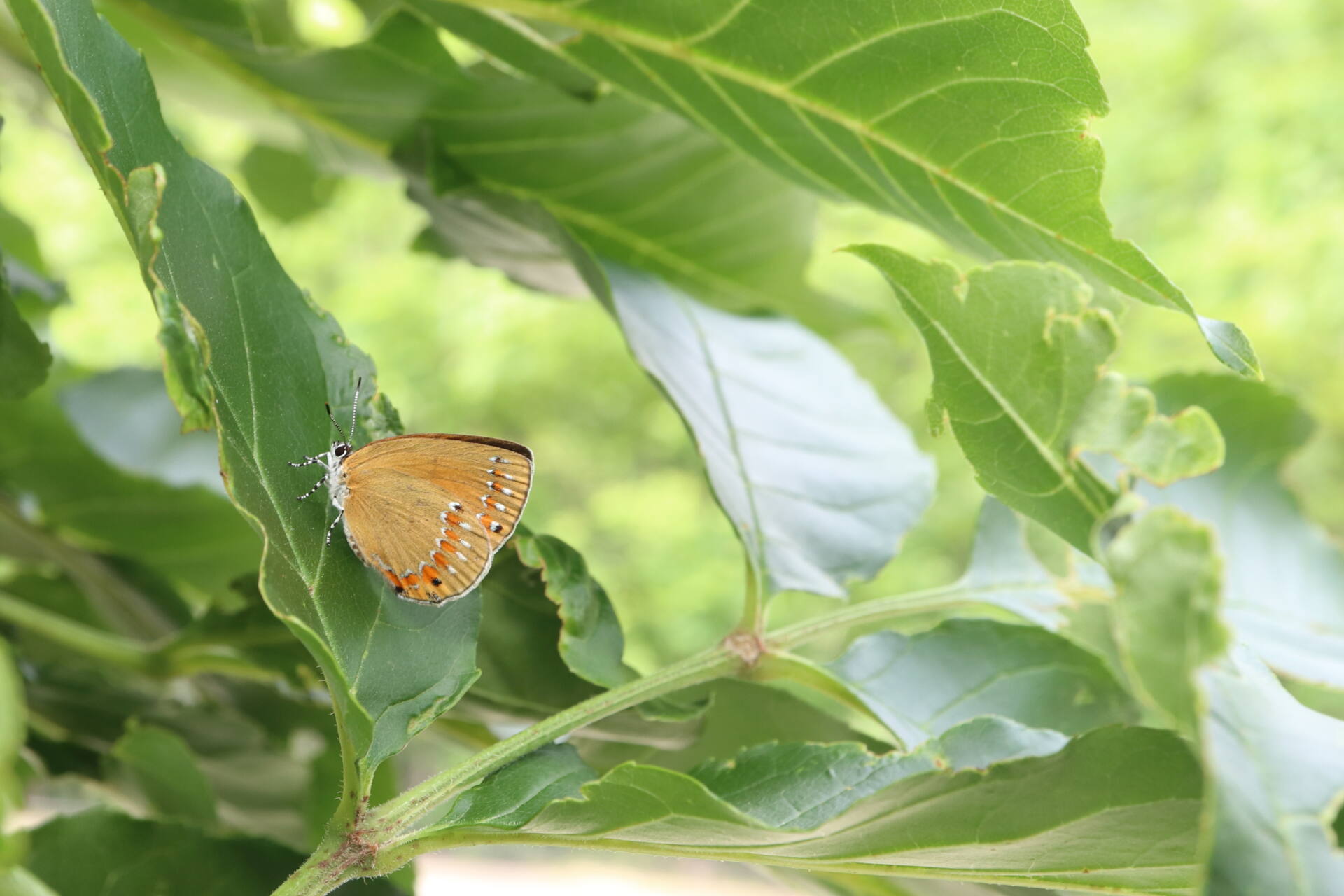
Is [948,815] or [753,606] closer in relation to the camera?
[948,815]

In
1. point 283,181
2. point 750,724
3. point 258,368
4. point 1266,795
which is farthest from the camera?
point 283,181

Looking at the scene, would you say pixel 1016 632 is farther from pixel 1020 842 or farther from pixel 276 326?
pixel 276 326

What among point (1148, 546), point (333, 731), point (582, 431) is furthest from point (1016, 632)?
point (582, 431)

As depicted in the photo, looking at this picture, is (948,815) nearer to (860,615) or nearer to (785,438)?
(860,615)

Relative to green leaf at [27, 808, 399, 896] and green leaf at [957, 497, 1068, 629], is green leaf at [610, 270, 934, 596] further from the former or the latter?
green leaf at [27, 808, 399, 896]

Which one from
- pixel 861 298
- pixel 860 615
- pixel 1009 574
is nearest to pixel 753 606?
pixel 860 615

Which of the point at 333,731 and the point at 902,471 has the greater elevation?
the point at 902,471

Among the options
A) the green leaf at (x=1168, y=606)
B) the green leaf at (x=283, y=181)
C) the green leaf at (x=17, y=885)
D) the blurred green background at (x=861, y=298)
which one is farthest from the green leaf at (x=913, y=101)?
the blurred green background at (x=861, y=298)

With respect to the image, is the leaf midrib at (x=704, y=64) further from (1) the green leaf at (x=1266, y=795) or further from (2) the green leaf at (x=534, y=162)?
(1) the green leaf at (x=1266, y=795)
